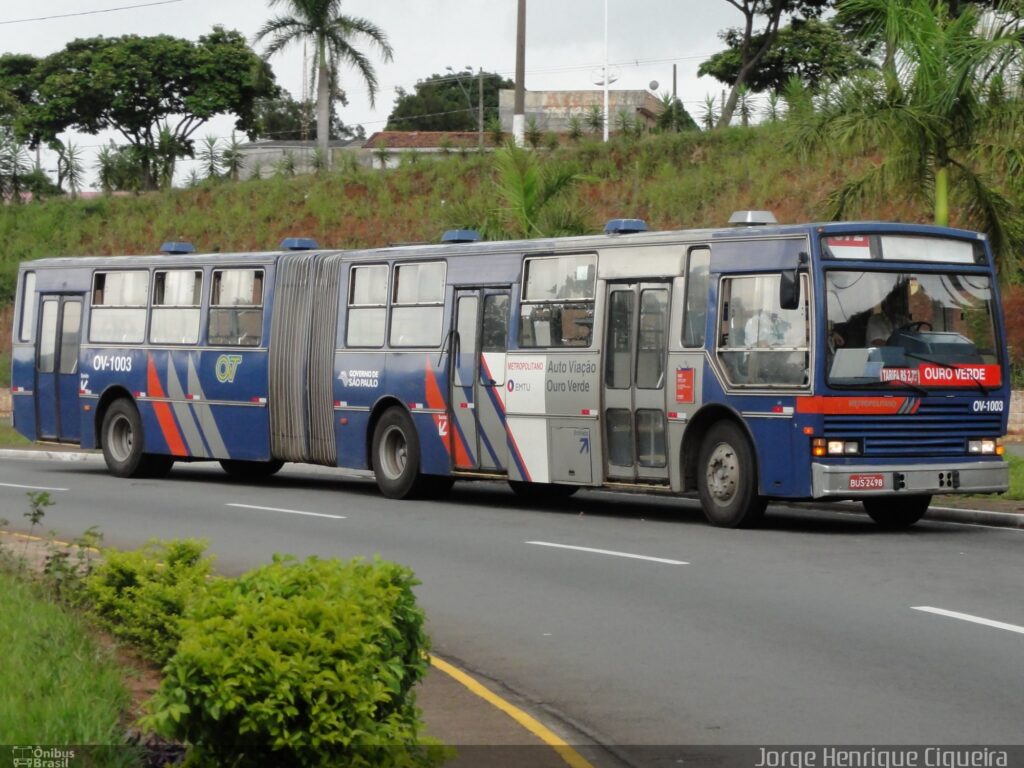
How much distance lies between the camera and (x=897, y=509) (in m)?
17.9

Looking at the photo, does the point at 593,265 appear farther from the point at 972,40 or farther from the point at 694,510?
the point at 972,40

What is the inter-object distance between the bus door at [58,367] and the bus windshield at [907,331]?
13.9 metres

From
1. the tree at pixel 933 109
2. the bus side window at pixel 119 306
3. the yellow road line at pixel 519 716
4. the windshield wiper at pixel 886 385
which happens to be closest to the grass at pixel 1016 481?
the tree at pixel 933 109

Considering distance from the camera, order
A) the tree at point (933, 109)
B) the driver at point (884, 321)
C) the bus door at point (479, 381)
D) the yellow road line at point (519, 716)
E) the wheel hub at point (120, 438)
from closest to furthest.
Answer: the yellow road line at point (519, 716) → the driver at point (884, 321) → the bus door at point (479, 381) → the tree at point (933, 109) → the wheel hub at point (120, 438)

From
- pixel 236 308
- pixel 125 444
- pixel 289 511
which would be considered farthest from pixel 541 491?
pixel 125 444

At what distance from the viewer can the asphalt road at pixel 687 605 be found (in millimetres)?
8539

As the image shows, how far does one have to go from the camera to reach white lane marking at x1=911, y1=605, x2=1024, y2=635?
1084 centimetres

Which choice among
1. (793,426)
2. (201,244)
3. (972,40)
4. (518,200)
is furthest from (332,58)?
(793,426)

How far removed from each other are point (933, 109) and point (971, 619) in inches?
464

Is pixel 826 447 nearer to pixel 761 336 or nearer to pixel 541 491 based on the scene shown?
pixel 761 336

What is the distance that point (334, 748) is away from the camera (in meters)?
5.96

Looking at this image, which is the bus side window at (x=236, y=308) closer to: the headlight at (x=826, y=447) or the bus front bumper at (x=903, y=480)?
the headlight at (x=826, y=447)

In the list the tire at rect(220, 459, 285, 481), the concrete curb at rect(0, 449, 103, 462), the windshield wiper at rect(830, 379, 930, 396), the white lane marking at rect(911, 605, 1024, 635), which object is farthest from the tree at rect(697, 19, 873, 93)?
the white lane marking at rect(911, 605, 1024, 635)

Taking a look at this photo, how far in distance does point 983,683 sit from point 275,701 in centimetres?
469
